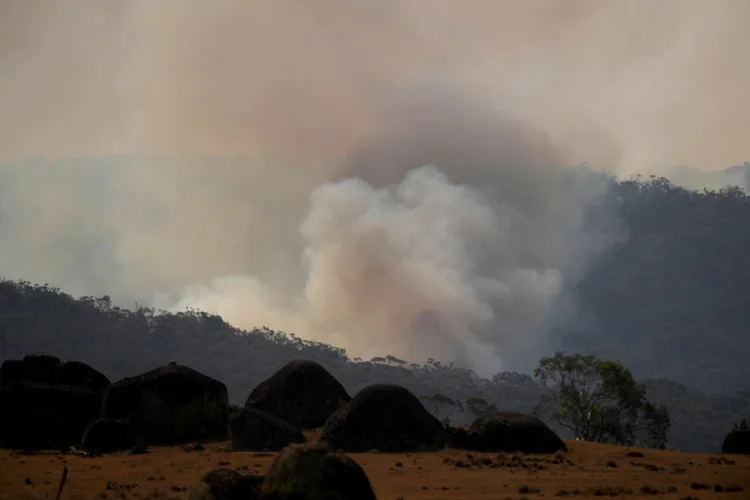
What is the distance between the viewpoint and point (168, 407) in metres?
34.6

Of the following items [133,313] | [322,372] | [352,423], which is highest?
[133,313]

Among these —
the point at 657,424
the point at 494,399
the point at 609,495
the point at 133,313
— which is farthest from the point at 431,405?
the point at 609,495

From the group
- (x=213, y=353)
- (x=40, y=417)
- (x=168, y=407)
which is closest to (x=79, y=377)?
(x=40, y=417)

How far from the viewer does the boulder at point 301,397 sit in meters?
39.9

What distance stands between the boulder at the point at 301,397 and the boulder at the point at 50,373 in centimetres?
786

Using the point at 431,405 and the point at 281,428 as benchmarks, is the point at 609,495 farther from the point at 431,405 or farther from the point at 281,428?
the point at 431,405

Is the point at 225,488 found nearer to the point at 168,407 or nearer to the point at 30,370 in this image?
the point at 168,407

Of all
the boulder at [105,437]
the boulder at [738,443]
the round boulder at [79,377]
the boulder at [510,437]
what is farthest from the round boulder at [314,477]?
the round boulder at [79,377]

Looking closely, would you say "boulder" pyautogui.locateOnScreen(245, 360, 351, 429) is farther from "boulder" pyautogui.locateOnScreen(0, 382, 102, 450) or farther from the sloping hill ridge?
the sloping hill ridge

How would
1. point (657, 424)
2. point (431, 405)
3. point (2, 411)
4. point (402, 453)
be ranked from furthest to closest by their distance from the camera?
point (431, 405) < point (657, 424) < point (2, 411) < point (402, 453)

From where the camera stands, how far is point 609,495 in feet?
64.1

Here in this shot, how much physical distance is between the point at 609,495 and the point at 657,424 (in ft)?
162

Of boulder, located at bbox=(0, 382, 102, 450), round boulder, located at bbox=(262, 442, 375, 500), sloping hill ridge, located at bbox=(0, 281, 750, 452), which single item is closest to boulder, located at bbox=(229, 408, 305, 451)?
boulder, located at bbox=(0, 382, 102, 450)

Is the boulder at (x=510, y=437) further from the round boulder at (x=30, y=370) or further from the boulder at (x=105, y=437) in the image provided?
the round boulder at (x=30, y=370)
